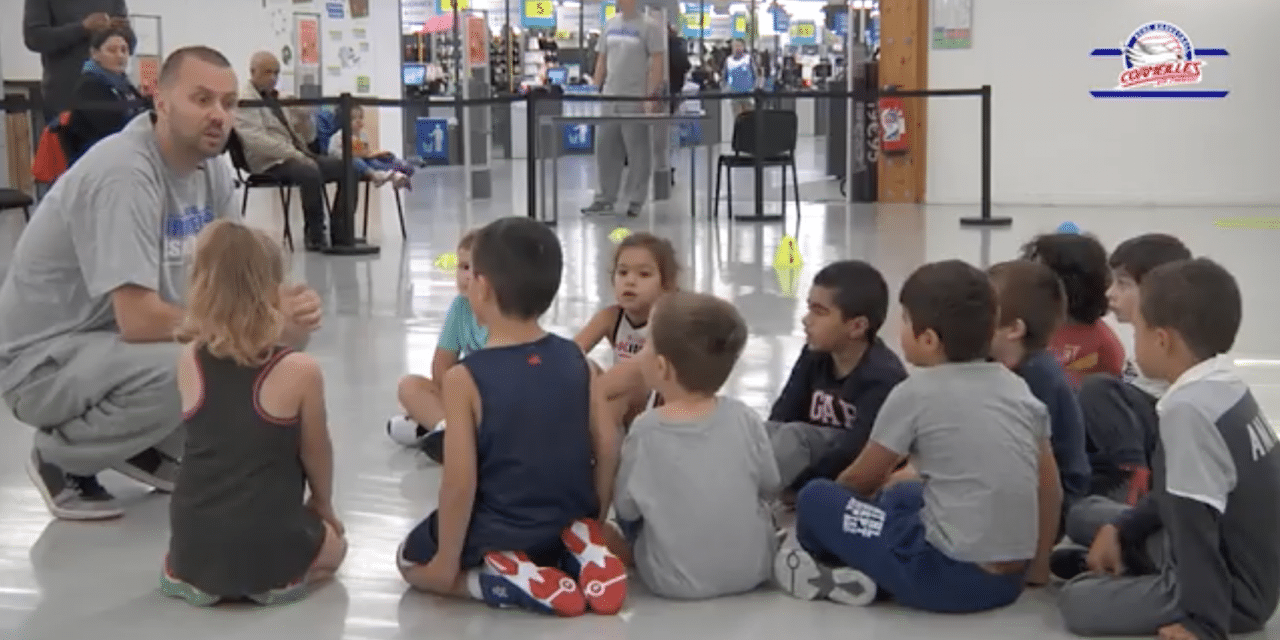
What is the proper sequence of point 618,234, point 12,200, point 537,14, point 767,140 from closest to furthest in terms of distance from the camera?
1. point 12,200
2. point 618,234
3. point 767,140
4. point 537,14

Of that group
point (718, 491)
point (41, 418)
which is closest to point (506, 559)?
point (718, 491)

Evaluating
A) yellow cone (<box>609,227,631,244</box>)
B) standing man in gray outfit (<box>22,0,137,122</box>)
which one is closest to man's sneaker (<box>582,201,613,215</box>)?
yellow cone (<box>609,227,631,244</box>)

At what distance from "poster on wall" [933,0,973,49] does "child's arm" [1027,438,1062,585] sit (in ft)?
32.0

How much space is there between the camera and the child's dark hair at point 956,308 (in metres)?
2.89

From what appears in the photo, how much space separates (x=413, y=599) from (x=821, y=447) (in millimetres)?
1045

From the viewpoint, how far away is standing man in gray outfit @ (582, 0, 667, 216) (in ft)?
37.9

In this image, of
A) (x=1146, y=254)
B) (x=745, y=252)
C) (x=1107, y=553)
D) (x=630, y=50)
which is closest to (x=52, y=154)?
(x=745, y=252)

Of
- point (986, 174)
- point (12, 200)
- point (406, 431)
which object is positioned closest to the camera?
point (406, 431)

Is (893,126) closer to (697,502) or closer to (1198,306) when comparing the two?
(697,502)

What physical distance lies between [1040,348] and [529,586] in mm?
1219

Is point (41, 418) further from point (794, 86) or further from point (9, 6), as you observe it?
point (794, 86)

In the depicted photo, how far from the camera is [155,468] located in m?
3.83

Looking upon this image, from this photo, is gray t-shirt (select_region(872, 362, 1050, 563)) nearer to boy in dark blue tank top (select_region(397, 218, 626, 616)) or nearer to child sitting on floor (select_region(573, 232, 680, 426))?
boy in dark blue tank top (select_region(397, 218, 626, 616))

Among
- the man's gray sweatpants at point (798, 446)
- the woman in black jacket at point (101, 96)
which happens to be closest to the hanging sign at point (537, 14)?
the woman in black jacket at point (101, 96)
